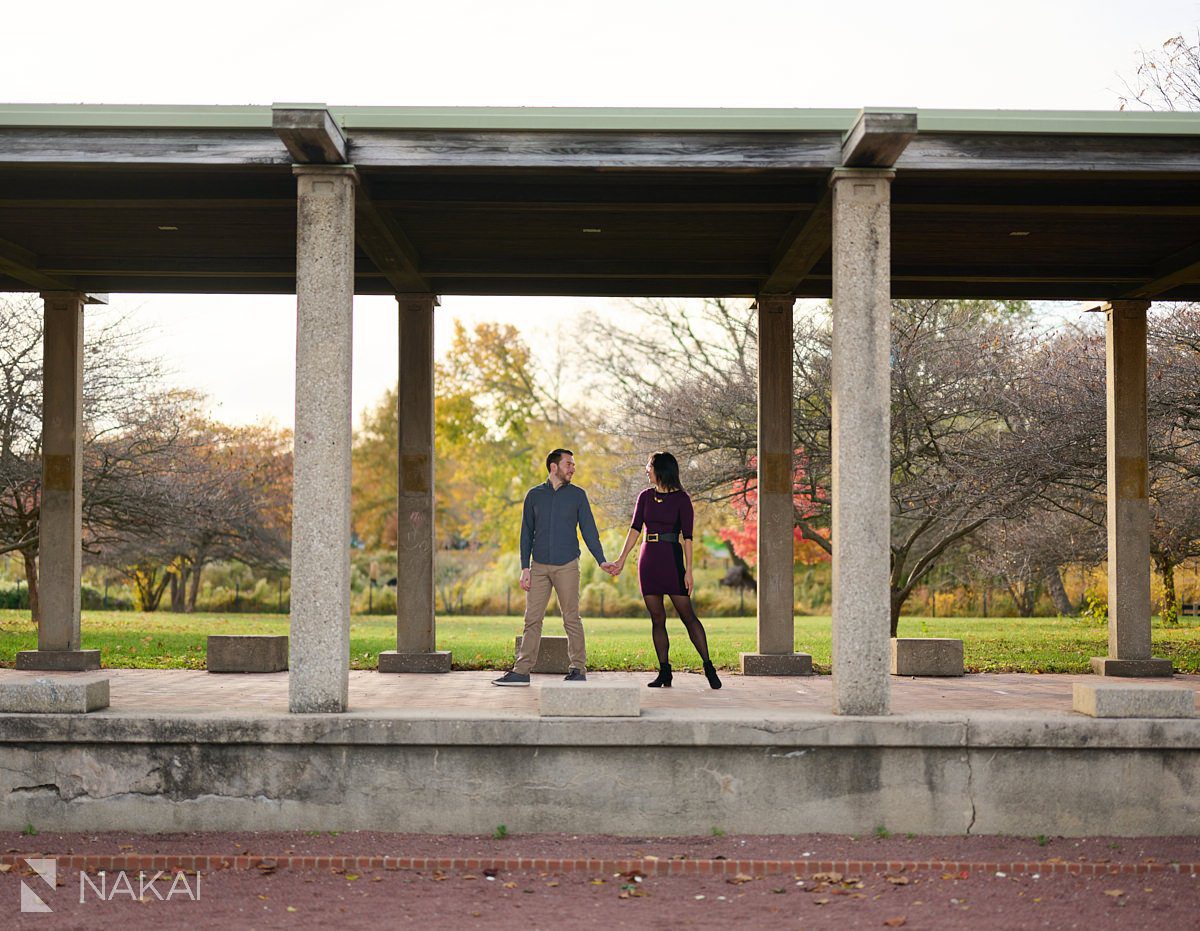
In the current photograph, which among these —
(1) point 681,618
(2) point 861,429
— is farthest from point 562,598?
(2) point 861,429

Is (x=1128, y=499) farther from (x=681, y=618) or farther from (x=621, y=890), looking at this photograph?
(x=621, y=890)

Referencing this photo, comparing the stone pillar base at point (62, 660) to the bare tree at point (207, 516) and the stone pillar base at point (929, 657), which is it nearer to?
the stone pillar base at point (929, 657)

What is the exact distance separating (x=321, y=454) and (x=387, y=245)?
3.54 metres

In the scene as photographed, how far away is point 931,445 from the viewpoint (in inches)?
854

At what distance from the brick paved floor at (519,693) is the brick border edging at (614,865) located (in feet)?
4.19

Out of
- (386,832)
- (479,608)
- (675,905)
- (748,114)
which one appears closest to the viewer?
(675,905)

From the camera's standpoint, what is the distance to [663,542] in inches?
421

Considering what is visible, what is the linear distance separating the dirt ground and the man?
8.59ft

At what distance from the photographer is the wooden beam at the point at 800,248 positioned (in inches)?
405

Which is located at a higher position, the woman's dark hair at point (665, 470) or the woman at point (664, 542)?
the woman's dark hair at point (665, 470)

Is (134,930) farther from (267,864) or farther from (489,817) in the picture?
(489,817)

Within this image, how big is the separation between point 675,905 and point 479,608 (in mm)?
30207

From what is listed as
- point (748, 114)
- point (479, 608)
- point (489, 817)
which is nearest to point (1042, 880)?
point (489, 817)

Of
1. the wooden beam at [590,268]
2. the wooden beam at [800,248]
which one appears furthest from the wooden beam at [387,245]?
the wooden beam at [800,248]
